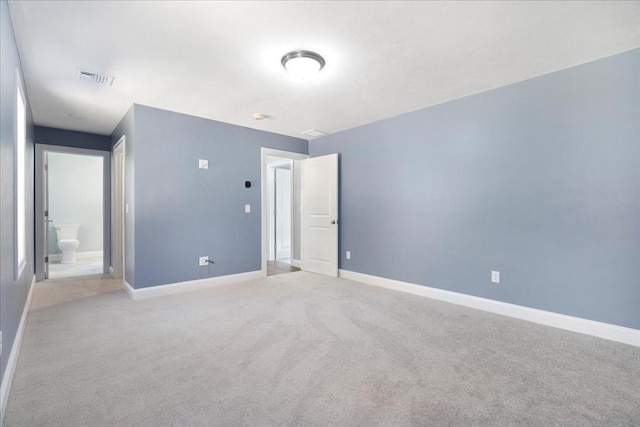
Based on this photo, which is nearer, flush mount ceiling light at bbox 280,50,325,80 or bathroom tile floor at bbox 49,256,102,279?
flush mount ceiling light at bbox 280,50,325,80

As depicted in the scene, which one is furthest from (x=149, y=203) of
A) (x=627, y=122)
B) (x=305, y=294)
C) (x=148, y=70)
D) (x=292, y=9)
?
(x=627, y=122)

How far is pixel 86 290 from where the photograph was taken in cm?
425

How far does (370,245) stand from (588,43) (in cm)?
318

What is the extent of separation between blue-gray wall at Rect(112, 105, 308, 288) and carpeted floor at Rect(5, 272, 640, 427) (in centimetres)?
86

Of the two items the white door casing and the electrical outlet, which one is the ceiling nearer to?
the white door casing

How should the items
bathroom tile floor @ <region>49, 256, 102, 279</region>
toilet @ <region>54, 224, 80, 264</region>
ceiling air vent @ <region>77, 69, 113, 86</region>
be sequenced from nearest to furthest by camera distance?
ceiling air vent @ <region>77, 69, 113, 86</region>
bathroom tile floor @ <region>49, 256, 102, 279</region>
toilet @ <region>54, 224, 80, 264</region>

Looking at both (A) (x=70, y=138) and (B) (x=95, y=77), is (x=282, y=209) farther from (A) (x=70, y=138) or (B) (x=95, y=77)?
(B) (x=95, y=77)

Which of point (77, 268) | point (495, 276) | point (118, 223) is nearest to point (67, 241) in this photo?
point (77, 268)

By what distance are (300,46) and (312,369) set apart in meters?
2.44

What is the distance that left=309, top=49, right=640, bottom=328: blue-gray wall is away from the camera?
2.58 m

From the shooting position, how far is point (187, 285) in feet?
13.7

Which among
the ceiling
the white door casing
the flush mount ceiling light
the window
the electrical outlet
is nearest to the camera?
the ceiling

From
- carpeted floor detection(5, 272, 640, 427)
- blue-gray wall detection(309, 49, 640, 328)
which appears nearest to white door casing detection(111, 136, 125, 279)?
carpeted floor detection(5, 272, 640, 427)

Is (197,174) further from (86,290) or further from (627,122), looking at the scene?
(627,122)
